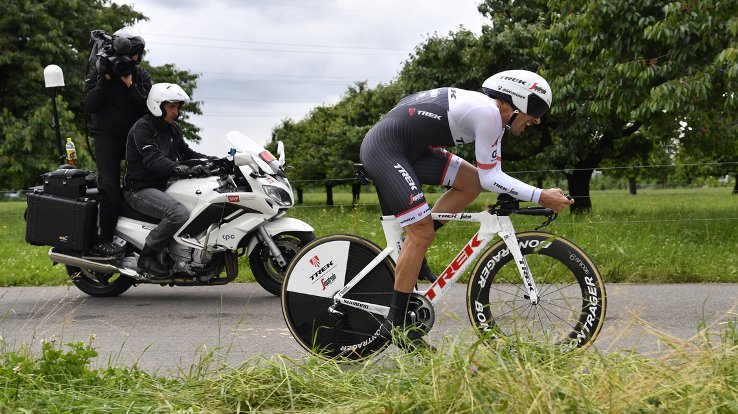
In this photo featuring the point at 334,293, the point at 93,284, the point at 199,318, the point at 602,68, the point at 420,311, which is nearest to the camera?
the point at 420,311

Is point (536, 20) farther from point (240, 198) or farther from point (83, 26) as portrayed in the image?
point (240, 198)

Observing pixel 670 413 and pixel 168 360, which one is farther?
pixel 168 360

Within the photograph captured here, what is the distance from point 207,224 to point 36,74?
21.1 m

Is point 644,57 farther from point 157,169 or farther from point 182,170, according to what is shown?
point 157,169

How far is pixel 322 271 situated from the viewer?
5219 mm

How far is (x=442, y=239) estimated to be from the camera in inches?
439

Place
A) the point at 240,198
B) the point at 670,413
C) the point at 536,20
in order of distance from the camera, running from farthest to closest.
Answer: the point at 536,20 < the point at 240,198 < the point at 670,413

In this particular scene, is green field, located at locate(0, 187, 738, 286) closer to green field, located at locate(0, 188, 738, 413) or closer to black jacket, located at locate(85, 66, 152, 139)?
black jacket, located at locate(85, 66, 152, 139)

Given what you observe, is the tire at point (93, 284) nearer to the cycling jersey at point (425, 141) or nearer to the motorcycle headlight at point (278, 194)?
the motorcycle headlight at point (278, 194)

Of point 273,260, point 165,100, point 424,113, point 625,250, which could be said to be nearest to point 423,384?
point 424,113

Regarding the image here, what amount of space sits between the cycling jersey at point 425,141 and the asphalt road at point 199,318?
0.79 meters

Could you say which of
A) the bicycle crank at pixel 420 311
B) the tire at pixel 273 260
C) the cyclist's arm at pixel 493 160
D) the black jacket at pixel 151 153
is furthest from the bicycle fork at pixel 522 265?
the black jacket at pixel 151 153

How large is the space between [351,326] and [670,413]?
2.43 meters

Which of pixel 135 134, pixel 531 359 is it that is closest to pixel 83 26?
pixel 135 134
